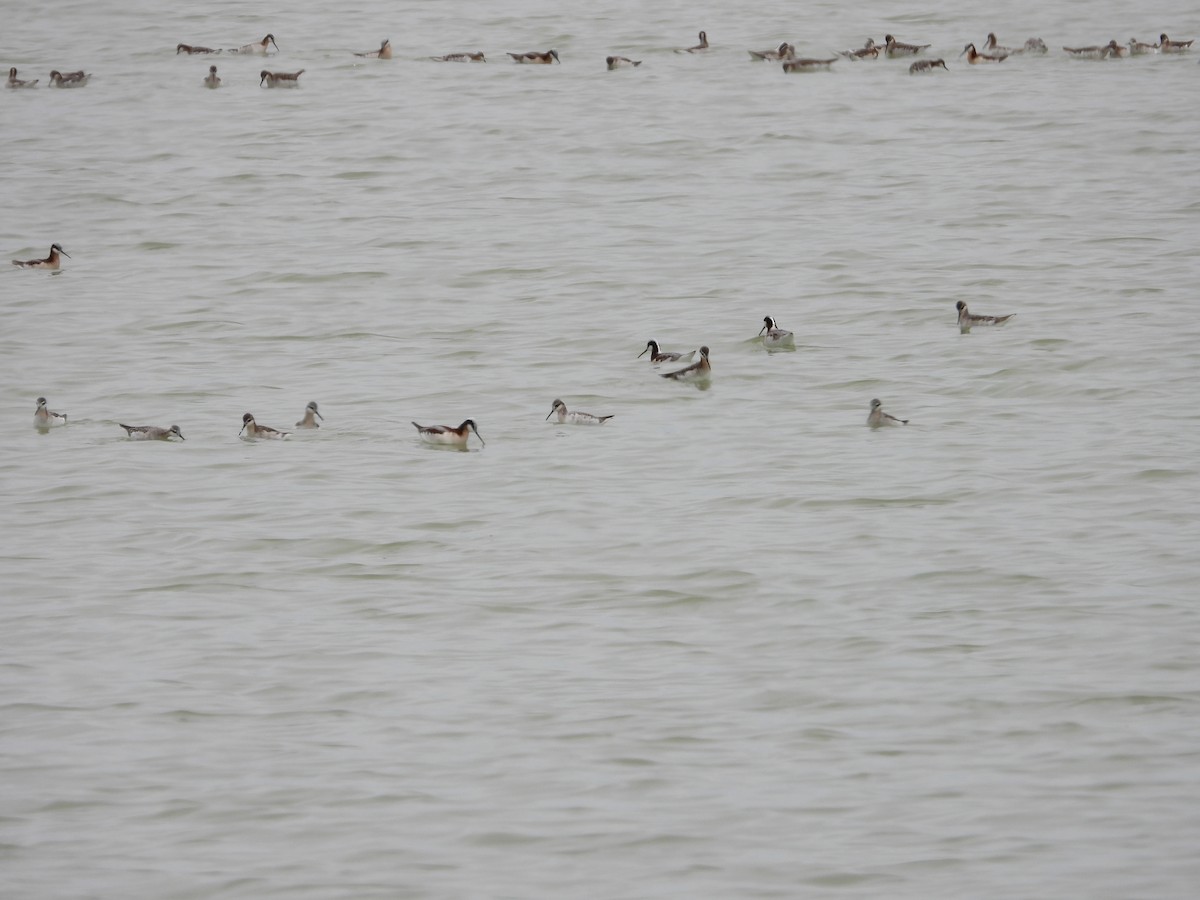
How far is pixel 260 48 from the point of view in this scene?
44.2 m

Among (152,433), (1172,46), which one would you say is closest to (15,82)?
(152,433)

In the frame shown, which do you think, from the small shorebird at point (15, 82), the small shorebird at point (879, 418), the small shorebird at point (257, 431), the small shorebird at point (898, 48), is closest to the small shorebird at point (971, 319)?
the small shorebird at point (879, 418)

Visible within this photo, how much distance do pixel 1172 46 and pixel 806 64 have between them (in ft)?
26.2

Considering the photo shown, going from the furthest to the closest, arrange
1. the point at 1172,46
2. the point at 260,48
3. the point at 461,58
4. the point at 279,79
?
the point at 260,48 < the point at 461,58 < the point at 279,79 < the point at 1172,46

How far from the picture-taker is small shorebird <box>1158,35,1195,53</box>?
39531mm

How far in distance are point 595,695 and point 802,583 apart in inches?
108

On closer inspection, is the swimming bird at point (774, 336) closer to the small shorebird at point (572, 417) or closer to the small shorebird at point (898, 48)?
the small shorebird at point (572, 417)

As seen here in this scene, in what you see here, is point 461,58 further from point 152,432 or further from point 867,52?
point 152,432

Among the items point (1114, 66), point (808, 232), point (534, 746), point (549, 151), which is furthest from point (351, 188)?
point (534, 746)

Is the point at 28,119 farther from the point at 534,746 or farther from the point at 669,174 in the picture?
the point at 534,746

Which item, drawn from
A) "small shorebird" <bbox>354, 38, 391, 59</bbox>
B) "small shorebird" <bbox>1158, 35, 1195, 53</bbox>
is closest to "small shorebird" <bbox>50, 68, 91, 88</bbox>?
"small shorebird" <bbox>354, 38, 391, 59</bbox>

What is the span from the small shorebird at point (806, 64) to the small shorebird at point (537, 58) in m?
5.60

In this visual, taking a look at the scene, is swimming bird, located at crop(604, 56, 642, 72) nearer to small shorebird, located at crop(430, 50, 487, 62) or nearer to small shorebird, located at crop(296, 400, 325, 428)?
small shorebird, located at crop(430, 50, 487, 62)

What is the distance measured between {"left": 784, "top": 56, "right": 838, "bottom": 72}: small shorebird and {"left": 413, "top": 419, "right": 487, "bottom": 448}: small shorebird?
2362cm
